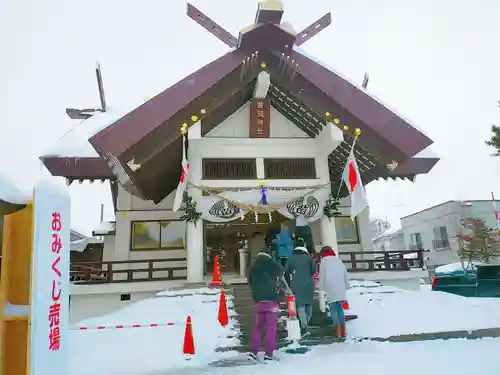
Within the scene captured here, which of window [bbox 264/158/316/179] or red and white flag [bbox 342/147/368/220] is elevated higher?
window [bbox 264/158/316/179]

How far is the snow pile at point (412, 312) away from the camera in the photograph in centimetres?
704

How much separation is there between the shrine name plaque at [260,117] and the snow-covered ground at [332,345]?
18.0 feet

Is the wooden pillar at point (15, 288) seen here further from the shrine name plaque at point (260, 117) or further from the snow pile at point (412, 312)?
the shrine name plaque at point (260, 117)

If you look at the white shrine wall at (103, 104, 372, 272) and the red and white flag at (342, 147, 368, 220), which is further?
the white shrine wall at (103, 104, 372, 272)

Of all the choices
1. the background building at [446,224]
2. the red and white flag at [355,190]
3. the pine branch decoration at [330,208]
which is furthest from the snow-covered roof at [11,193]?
the background building at [446,224]

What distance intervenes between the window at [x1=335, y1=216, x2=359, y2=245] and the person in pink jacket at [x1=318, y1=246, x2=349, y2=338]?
9.27 metres

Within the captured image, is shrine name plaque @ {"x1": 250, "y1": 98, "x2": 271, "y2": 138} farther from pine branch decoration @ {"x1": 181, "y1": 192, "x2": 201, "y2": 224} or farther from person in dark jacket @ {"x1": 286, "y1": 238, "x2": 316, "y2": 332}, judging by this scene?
person in dark jacket @ {"x1": 286, "y1": 238, "x2": 316, "y2": 332}

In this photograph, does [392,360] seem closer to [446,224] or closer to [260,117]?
[260,117]

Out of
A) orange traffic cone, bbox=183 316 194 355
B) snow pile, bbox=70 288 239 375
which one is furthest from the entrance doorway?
orange traffic cone, bbox=183 316 194 355

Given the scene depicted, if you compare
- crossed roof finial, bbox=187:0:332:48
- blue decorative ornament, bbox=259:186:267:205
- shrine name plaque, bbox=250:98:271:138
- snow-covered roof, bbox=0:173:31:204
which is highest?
crossed roof finial, bbox=187:0:332:48

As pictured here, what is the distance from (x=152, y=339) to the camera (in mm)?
6984

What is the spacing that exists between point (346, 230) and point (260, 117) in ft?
21.4

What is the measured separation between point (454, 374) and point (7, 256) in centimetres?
531

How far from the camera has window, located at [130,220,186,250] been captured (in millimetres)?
14859
